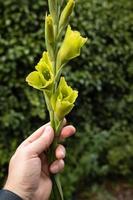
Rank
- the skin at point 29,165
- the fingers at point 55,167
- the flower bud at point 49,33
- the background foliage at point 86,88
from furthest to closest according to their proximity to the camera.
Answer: the background foliage at point 86,88 → the skin at point 29,165 → the fingers at point 55,167 → the flower bud at point 49,33

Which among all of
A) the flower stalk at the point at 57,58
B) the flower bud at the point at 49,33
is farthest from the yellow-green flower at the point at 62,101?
the flower bud at the point at 49,33

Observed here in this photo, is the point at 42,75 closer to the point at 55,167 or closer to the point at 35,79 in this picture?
the point at 35,79

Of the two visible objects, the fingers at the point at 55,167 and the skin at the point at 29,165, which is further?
the skin at the point at 29,165

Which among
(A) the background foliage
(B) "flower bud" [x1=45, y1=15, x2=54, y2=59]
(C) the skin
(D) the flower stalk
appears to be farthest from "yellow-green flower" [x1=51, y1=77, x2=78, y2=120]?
(A) the background foliage

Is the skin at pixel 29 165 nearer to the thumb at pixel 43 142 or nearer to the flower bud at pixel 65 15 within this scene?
the thumb at pixel 43 142

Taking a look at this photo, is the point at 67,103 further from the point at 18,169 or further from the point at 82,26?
the point at 82,26

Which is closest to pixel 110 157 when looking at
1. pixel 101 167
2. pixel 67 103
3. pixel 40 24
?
pixel 101 167
